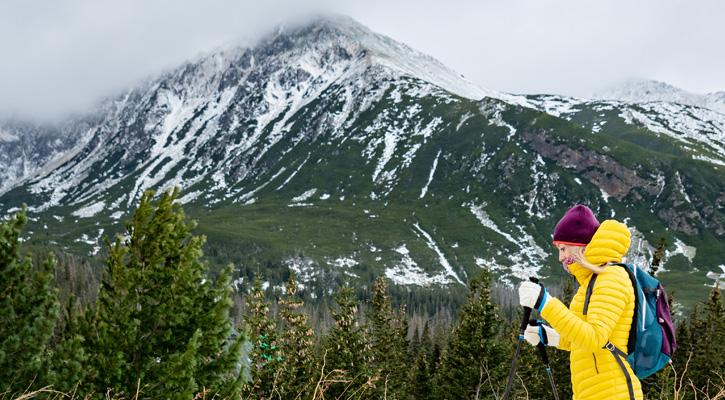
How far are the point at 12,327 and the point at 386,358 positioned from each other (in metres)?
23.6

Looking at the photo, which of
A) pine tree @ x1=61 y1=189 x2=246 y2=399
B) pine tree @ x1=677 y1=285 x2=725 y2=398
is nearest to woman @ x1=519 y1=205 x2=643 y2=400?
pine tree @ x1=61 y1=189 x2=246 y2=399

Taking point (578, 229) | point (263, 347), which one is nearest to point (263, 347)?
point (263, 347)

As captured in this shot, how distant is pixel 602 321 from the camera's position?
4027 millimetres

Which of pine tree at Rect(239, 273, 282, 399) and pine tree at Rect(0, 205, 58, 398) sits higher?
pine tree at Rect(0, 205, 58, 398)

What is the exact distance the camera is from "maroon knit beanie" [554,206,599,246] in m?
4.50

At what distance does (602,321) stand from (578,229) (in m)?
0.95

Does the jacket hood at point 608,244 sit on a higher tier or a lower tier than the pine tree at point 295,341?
higher

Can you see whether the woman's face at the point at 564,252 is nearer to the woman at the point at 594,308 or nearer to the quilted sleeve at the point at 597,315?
the woman at the point at 594,308

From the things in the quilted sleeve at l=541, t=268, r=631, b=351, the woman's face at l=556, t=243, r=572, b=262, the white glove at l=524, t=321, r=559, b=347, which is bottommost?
the white glove at l=524, t=321, r=559, b=347

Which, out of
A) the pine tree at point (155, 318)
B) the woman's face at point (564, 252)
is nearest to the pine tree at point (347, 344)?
the pine tree at point (155, 318)

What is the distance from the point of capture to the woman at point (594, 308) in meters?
4.04

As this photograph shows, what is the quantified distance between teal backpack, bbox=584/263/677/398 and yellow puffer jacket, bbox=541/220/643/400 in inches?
2.2

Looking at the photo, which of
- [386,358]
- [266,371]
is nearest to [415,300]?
[386,358]

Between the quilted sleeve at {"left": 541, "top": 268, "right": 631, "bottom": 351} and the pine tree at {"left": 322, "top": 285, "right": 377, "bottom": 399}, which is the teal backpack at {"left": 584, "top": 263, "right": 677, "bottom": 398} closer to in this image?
the quilted sleeve at {"left": 541, "top": 268, "right": 631, "bottom": 351}
